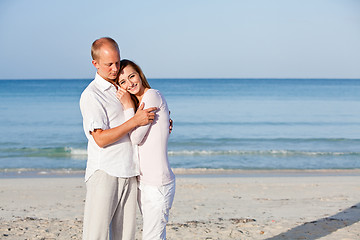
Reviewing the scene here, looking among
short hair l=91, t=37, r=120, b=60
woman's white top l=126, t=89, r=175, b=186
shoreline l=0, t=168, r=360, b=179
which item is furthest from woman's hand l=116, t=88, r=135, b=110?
shoreline l=0, t=168, r=360, b=179

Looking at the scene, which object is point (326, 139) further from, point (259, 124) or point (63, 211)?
point (63, 211)

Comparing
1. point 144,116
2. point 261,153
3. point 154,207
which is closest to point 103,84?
point 144,116

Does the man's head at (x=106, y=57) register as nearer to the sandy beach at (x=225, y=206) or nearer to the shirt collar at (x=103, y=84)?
the shirt collar at (x=103, y=84)

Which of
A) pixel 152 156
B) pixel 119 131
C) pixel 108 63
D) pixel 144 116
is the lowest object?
pixel 152 156

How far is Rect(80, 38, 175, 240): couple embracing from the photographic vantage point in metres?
3.29

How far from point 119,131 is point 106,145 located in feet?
0.53

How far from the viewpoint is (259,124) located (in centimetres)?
2336

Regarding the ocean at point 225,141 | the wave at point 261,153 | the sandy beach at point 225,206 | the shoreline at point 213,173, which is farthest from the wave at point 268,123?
the sandy beach at point 225,206

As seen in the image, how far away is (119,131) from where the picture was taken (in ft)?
10.4

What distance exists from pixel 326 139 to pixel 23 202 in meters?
13.5

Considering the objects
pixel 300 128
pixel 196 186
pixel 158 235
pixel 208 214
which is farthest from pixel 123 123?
pixel 300 128

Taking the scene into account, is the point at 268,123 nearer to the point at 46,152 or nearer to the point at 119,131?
the point at 46,152

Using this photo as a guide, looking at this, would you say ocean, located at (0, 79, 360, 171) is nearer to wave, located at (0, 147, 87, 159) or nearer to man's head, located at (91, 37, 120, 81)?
wave, located at (0, 147, 87, 159)

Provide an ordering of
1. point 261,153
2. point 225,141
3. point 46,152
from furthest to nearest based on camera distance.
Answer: point 225,141, point 46,152, point 261,153
